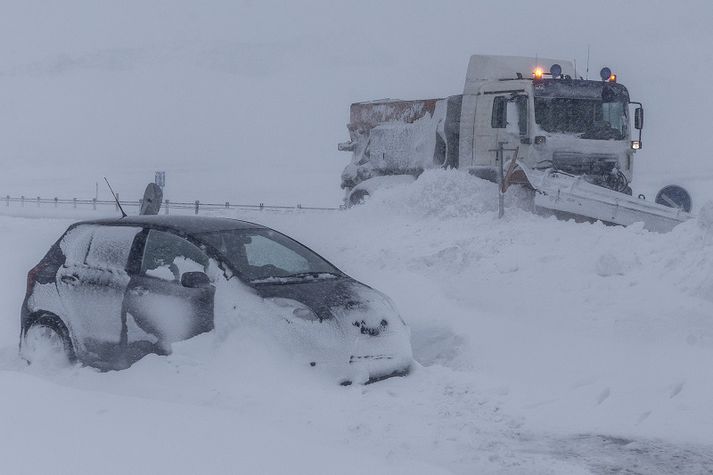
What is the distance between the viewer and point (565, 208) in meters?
15.0

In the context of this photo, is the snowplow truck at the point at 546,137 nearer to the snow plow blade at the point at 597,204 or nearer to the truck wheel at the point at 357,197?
the snow plow blade at the point at 597,204

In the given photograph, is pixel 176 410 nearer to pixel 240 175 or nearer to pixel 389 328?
pixel 389 328

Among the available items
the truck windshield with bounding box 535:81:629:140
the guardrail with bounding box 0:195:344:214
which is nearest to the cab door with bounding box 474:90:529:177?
the truck windshield with bounding box 535:81:629:140

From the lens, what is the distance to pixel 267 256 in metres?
8.09

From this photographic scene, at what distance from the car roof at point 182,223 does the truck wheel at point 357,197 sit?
10.9 m

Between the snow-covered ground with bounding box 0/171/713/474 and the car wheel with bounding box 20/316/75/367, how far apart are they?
0.32 metres

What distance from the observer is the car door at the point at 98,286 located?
7.80m

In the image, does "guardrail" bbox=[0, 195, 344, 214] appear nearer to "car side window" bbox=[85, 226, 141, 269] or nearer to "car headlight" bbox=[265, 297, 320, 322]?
"car side window" bbox=[85, 226, 141, 269]

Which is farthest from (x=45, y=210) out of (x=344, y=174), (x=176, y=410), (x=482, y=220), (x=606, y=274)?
(x=176, y=410)

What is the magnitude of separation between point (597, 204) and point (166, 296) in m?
9.14

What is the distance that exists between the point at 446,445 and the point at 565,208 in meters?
9.58

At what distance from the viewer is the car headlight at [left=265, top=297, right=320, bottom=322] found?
277 inches

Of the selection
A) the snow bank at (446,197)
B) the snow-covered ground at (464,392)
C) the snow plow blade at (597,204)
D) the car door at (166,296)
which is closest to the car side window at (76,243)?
the car door at (166,296)

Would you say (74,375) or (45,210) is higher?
(74,375)
